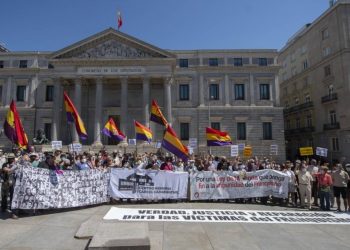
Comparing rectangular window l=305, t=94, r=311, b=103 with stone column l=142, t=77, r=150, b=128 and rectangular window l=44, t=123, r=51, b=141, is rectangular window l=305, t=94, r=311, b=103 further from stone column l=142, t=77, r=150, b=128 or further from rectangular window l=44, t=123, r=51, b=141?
rectangular window l=44, t=123, r=51, b=141

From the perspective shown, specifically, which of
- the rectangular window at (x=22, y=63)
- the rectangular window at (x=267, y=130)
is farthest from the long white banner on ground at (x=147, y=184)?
the rectangular window at (x=22, y=63)

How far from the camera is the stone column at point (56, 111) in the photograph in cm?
4072

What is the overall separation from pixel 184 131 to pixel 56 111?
17.7 m

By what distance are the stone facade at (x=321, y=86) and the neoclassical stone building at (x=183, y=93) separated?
625cm

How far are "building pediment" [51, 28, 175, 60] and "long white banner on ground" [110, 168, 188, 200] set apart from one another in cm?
2980

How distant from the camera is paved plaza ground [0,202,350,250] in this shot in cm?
780

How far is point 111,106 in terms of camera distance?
4584 centimetres

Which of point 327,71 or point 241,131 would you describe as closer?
point 327,71

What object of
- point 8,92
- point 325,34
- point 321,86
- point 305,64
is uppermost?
point 325,34

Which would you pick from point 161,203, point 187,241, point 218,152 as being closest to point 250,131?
point 218,152

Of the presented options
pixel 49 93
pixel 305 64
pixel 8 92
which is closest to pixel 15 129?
pixel 49 93

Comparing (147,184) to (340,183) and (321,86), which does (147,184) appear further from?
(321,86)

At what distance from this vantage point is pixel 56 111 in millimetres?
41406

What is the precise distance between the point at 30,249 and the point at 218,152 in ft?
126
